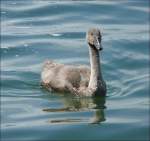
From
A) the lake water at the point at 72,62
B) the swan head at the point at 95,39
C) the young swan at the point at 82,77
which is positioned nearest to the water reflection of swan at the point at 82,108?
the lake water at the point at 72,62

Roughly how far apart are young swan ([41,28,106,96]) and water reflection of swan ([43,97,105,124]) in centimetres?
17

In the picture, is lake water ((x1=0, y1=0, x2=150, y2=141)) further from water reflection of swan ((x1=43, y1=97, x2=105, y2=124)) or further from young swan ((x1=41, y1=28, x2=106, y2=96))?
young swan ((x1=41, y1=28, x2=106, y2=96))

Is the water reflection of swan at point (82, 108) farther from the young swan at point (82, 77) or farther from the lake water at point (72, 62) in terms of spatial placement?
the young swan at point (82, 77)

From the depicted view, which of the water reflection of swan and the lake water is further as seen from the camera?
the water reflection of swan

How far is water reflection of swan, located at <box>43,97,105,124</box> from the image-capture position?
11.8 m

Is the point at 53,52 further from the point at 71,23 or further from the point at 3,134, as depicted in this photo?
the point at 3,134

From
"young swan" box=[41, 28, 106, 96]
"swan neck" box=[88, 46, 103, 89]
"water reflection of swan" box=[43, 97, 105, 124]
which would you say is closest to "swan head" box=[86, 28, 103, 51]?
"young swan" box=[41, 28, 106, 96]

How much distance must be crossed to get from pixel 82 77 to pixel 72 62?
5.76 ft

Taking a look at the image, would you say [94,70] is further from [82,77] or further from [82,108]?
[82,108]

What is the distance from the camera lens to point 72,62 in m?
15.3

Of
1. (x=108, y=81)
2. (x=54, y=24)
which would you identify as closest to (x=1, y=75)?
(x=108, y=81)

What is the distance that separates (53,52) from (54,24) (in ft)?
10.2

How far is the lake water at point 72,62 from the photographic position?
450 inches

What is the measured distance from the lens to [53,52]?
52.7 feet
